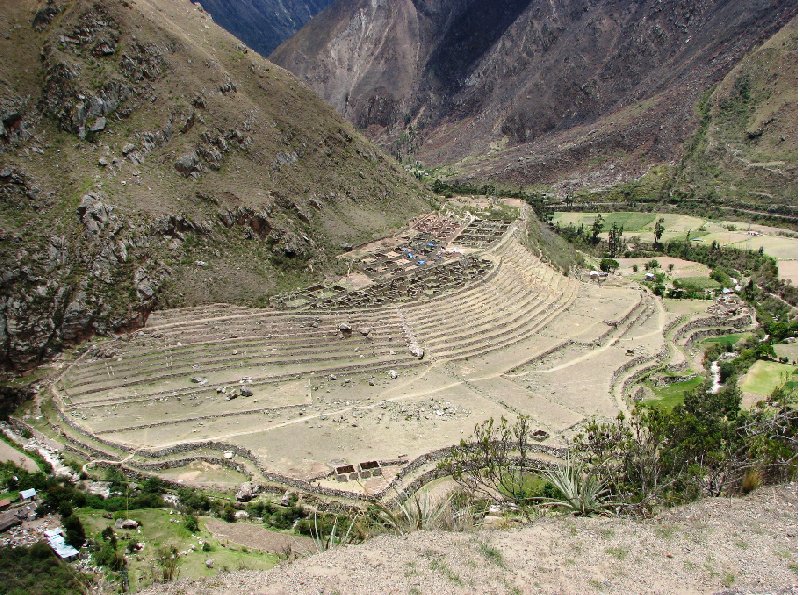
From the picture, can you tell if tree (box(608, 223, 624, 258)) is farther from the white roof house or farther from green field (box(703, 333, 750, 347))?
the white roof house

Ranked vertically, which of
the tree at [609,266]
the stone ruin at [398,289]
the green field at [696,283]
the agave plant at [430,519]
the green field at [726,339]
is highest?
the stone ruin at [398,289]

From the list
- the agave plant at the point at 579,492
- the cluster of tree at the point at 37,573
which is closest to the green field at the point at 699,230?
the agave plant at the point at 579,492

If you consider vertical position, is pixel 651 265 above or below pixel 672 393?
above

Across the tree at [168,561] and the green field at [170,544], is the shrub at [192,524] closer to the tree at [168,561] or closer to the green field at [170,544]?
the green field at [170,544]

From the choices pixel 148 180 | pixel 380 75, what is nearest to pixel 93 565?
pixel 148 180

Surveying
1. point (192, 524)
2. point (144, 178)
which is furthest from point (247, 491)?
point (144, 178)

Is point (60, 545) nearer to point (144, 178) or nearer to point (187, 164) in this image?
point (144, 178)
